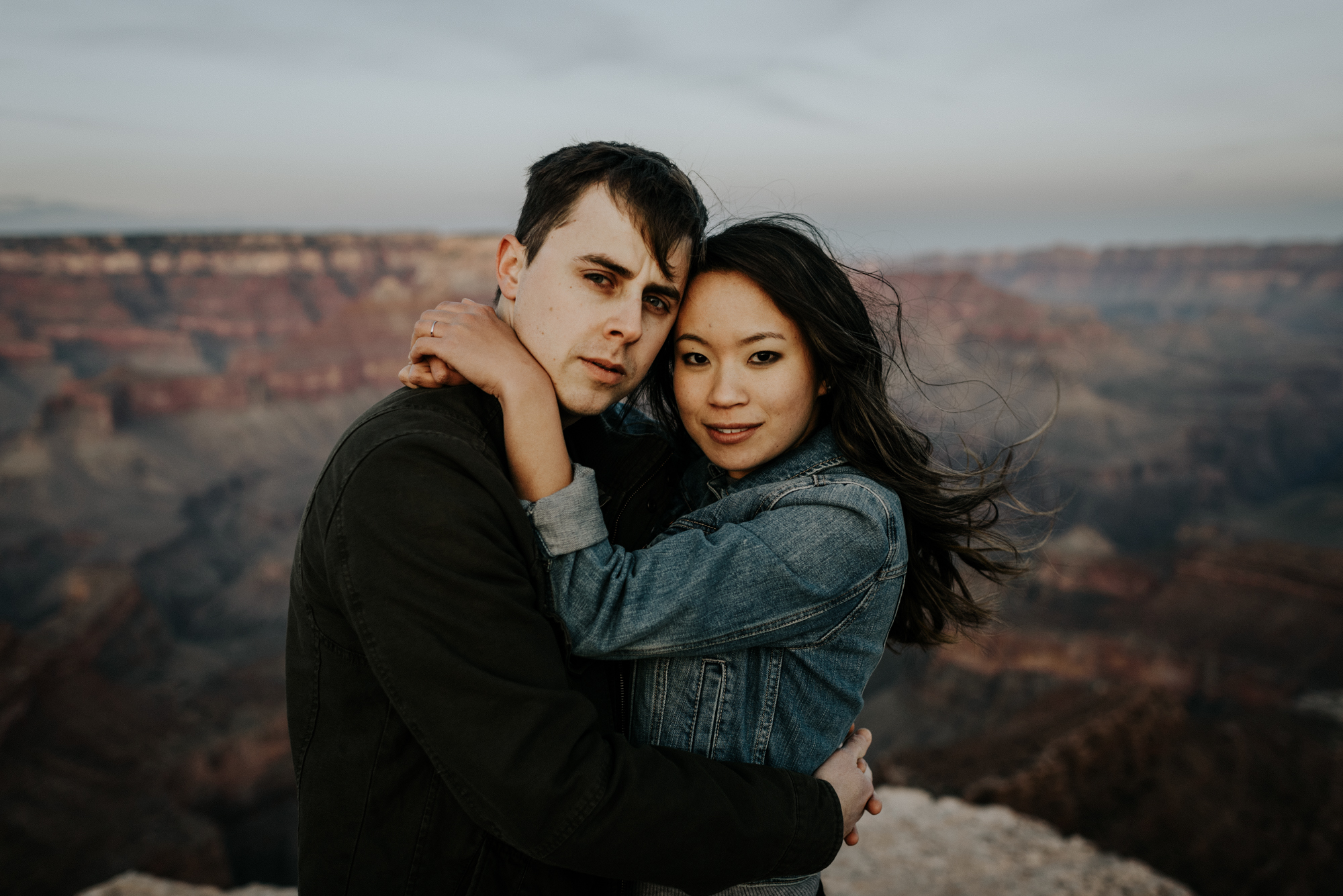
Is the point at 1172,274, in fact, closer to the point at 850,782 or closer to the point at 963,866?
Answer: the point at 963,866

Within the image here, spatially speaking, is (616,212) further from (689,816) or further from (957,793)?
(957,793)

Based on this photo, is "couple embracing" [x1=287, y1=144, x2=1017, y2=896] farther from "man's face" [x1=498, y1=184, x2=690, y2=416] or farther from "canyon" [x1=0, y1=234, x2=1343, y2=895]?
"canyon" [x1=0, y1=234, x2=1343, y2=895]

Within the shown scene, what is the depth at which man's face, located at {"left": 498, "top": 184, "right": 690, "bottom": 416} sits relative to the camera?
6.27ft

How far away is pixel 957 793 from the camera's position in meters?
12.8

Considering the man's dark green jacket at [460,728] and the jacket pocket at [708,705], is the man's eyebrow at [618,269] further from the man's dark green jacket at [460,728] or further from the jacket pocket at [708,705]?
the jacket pocket at [708,705]

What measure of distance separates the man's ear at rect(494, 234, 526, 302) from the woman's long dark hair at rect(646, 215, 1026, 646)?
0.54m

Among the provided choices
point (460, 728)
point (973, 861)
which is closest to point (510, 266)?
point (460, 728)

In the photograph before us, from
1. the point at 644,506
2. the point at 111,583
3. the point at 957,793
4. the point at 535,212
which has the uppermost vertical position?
the point at 535,212

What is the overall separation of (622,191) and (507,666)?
1169 mm

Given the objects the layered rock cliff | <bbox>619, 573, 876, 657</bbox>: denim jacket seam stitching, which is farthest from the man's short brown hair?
the layered rock cliff

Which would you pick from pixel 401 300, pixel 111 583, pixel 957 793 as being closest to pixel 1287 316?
pixel 401 300

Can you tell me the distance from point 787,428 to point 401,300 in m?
68.4

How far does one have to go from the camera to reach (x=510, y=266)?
2.10 meters

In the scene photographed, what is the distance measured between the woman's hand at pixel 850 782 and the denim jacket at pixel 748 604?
0.12 feet
